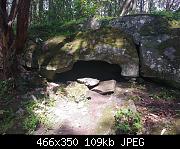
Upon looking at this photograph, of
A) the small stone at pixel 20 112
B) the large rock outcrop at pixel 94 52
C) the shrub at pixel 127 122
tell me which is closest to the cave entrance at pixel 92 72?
the large rock outcrop at pixel 94 52

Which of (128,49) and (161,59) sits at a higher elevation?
(128,49)

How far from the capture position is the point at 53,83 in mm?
7691

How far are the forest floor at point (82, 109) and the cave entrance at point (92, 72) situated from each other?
1.03 ft

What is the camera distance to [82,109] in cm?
658

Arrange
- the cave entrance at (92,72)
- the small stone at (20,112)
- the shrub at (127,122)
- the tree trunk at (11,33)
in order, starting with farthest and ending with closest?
the cave entrance at (92,72), the tree trunk at (11,33), the small stone at (20,112), the shrub at (127,122)

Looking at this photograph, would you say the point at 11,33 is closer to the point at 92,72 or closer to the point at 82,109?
the point at 92,72

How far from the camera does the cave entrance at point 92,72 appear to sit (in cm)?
777

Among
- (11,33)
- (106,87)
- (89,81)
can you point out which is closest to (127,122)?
(106,87)

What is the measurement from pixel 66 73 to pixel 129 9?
6963mm

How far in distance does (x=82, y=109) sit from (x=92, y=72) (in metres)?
1.59

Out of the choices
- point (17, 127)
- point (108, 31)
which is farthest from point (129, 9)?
point (17, 127)

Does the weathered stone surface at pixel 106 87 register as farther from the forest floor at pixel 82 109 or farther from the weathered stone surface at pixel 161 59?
the weathered stone surface at pixel 161 59

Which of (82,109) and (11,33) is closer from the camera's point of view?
(82,109)

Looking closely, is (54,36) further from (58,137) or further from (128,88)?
(58,137)
